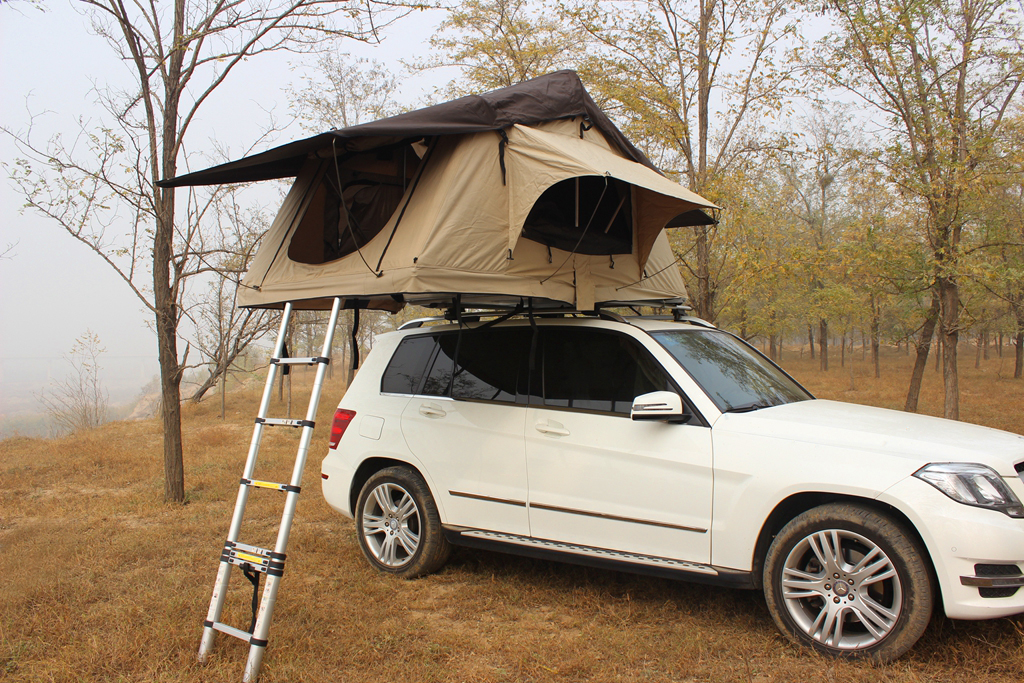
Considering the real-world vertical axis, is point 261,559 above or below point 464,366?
below

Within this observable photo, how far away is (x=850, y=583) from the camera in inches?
135

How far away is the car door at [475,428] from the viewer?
4617 millimetres

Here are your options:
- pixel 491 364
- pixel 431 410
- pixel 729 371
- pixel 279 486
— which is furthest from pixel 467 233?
pixel 729 371

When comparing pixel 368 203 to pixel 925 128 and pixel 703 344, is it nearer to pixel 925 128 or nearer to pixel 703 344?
pixel 703 344

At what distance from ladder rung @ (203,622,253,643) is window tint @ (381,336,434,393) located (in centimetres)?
213

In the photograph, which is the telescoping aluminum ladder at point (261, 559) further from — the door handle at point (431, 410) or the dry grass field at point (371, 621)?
the door handle at point (431, 410)

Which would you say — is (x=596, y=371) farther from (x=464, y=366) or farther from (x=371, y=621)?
(x=371, y=621)

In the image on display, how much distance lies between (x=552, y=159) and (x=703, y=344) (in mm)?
1679

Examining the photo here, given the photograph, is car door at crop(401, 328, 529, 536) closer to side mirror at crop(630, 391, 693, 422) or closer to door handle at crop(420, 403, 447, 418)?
door handle at crop(420, 403, 447, 418)

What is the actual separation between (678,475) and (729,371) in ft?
3.12

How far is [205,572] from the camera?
17.2ft

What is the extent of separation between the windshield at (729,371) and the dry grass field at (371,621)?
4.34ft

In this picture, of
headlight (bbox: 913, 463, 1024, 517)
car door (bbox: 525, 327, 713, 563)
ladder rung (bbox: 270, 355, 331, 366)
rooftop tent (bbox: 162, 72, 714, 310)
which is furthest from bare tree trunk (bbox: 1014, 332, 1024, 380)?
ladder rung (bbox: 270, 355, 331, 366)

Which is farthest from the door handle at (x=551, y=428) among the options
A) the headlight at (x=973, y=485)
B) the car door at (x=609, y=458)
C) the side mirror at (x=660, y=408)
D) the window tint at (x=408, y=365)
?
the headlight at (x=973, y=485)
